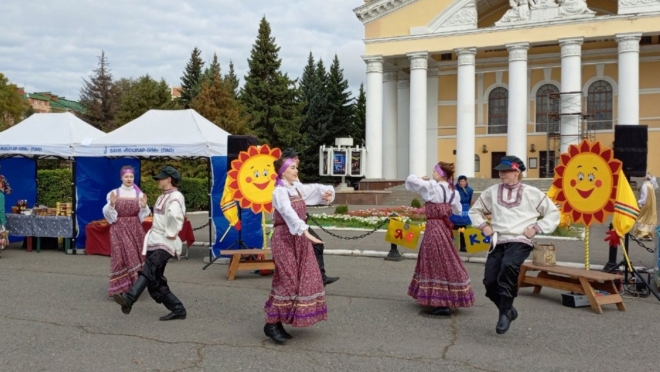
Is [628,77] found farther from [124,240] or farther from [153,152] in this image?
[124,240]

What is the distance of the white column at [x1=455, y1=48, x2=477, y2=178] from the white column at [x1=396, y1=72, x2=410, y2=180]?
16.6 feet

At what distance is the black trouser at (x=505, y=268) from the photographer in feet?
21.6

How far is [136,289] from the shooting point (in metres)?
6.93

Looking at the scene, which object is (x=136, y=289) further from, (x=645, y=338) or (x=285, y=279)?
(x=645, y=338)

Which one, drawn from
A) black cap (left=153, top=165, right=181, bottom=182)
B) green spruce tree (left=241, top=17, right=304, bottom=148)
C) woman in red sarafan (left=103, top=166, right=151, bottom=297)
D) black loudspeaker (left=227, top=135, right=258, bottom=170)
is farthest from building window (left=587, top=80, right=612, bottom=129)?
black cap (left=153, top=165, right=181, bottom=182)

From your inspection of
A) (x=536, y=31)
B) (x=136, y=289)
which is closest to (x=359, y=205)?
(x=536, y=31)

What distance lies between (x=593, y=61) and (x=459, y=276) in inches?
1262

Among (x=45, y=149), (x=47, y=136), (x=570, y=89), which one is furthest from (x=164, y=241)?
(x=570, y=89)

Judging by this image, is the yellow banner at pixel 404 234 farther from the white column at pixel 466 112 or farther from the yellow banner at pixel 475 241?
the white column at pixel 466 112

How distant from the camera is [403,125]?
39375 millimetres

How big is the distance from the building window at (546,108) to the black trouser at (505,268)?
3059 centimetres

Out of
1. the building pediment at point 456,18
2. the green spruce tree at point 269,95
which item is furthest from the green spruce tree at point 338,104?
the building pediment at point 456,18

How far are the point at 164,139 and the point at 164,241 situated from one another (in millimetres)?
6409

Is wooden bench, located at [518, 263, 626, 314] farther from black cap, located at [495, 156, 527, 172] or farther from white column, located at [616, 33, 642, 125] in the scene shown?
white column, located at [616, 33, 642, 125]
